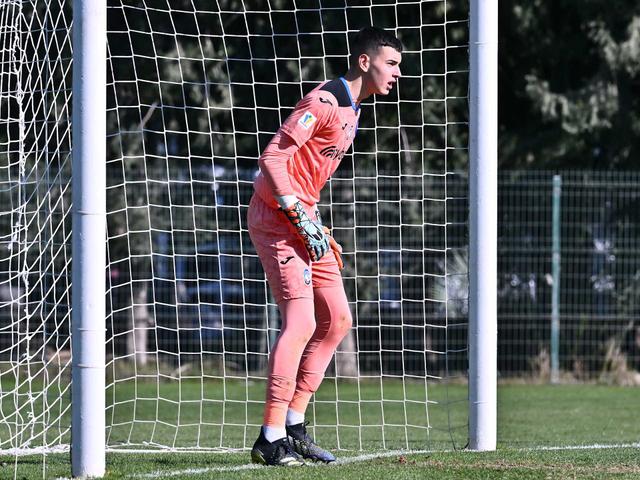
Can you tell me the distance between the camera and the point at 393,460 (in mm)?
5922

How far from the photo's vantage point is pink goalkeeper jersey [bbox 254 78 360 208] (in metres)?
5.74

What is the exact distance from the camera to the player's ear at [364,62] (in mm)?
6012

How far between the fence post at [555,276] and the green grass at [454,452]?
1479 mm

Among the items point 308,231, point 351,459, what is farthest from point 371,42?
point 351,459

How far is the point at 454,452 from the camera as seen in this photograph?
6.30 m

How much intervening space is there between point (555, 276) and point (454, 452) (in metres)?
9.64

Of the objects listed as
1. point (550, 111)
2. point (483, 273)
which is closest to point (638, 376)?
point (550, 111)

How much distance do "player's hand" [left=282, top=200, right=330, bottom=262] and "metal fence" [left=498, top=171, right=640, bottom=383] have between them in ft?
33.4

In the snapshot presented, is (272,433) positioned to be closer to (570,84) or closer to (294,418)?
(294,418)

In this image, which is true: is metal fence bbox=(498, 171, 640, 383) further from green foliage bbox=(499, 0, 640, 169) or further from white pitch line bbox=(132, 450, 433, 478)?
white pitch line bbox=(132, 450, 433, 478)

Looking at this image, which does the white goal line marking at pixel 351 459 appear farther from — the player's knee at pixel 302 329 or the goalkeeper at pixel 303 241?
the player's knee at pixel 302 329

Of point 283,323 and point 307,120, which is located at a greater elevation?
point 307,120

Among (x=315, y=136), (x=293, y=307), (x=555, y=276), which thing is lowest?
(x=555, y=276)

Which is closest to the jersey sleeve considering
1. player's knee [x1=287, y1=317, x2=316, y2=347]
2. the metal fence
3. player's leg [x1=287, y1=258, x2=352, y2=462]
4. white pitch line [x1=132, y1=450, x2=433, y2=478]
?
player's leg [x1=287, y1=258, x2=352, y2=462]
